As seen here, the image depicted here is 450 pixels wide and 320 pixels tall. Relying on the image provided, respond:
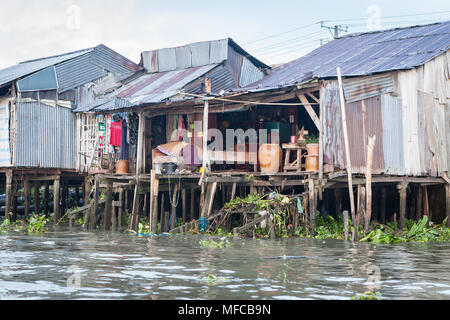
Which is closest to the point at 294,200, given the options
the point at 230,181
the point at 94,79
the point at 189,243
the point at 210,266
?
the point at 230,181

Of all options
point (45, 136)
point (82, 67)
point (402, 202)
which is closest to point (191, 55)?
point (82, 67)

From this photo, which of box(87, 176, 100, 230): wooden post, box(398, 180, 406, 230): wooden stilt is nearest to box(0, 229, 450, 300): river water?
box(398, 180, 406, 230): wooden stilt

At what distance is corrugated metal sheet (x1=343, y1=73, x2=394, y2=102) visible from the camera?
15.0 meters

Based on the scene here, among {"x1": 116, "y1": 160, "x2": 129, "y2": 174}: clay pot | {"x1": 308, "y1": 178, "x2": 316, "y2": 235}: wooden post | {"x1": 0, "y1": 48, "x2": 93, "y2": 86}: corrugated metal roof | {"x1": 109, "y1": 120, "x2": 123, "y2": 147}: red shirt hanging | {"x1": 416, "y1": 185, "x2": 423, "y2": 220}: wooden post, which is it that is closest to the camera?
{"x1": 308, "y1": 178, "x2": 316, "y2": 235}: wooden post

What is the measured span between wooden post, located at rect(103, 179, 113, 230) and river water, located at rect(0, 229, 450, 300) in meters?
5.33

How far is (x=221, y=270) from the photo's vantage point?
8766 mm

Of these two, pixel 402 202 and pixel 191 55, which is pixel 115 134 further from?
pixel 402 202

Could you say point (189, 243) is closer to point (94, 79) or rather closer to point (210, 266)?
point (210, 266)

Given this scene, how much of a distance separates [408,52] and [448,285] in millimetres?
9642

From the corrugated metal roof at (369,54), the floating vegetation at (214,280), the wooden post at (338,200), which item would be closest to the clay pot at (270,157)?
the corrugated metal roof at (369,54)

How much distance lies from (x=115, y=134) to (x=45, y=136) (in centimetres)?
314

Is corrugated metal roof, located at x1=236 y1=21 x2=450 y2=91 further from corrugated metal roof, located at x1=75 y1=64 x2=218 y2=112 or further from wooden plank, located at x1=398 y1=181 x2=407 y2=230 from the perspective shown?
wooden plank, located at x1=398 y1=181 x2=407 y2=230

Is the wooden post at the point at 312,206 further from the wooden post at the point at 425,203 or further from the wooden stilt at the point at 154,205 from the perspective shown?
the wooden stilt at the point at 154,205
